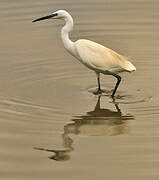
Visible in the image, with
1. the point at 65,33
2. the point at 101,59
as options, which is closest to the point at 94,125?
the point at 101,59

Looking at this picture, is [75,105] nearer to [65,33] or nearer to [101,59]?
[101,59]

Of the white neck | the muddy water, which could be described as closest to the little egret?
the white neck

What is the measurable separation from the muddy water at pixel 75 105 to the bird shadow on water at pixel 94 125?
13 millimetres

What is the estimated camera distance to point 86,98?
10.3 meters

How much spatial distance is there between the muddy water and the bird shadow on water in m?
0.01

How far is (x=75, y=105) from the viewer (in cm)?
988

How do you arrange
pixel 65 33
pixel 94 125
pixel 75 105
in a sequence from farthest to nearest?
pixel 65 33 → pixel 75 105 → pixel 94 125

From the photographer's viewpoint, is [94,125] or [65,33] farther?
[65,33]

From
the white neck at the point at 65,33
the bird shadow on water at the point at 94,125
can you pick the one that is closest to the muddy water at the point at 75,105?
the bird shadow on water at the point at 94,125

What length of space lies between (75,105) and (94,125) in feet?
2.73

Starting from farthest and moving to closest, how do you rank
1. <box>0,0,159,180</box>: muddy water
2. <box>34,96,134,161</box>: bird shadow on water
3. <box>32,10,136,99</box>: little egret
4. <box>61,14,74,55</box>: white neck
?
<box>61,14,74,55</box>: white neck → <box>32,10,136,99</box>: little egret → <box>34,96,134,161</box>: bird shadow on water → <box>0,0,159,180</box>: muddy water

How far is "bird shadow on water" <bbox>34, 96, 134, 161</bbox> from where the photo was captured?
8382 millimetres

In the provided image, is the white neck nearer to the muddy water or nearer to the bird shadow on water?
the muddy water

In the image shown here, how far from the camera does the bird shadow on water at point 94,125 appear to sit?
838 centimetres
